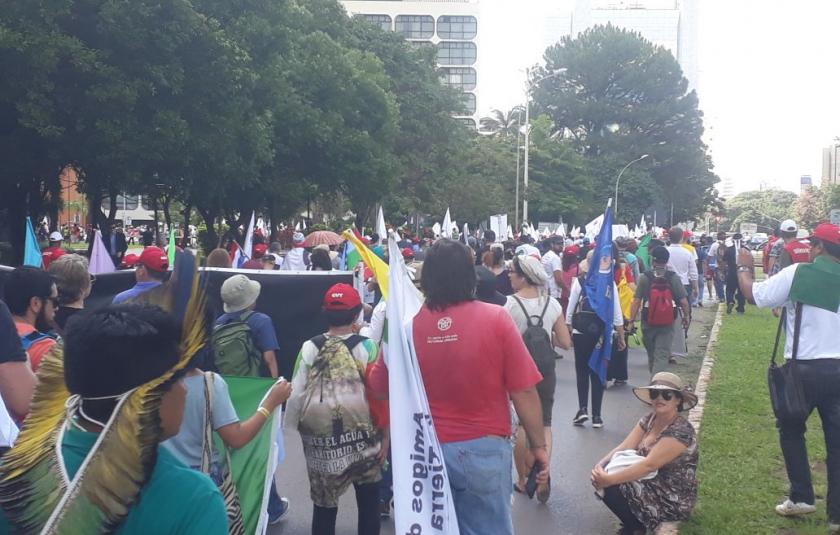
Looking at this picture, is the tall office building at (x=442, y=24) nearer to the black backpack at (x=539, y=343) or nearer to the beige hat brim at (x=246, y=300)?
the black backpack at (x=539, y=343)

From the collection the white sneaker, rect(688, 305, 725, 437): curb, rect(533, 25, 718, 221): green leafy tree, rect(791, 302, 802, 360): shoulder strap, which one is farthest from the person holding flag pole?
rect(533, 25, 718, 221): green leafy tree

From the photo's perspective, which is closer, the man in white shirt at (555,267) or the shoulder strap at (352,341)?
the shoulder strap at (352,341)

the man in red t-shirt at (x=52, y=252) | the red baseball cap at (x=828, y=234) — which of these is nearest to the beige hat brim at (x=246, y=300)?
the man in red t-shirt at (x=52, y=252)

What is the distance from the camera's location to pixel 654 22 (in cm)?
14150

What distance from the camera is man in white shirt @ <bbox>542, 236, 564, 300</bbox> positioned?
540 inches

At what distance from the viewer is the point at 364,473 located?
15.9ft

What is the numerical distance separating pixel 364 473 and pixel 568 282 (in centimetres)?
962

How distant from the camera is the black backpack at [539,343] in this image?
6762 mm

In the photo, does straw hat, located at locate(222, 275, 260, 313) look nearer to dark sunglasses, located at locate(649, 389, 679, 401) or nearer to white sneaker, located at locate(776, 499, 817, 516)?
dark sunglasses, located at locate(649, 389, 679, 401)

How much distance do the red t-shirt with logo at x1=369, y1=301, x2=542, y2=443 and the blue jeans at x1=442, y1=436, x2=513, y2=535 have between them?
51mm

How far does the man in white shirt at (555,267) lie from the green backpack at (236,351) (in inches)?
299

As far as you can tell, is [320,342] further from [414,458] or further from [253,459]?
[414,458]

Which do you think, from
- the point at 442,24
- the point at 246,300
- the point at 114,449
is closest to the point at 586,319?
the point at 246,300

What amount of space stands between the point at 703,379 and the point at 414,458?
29.4 feet
